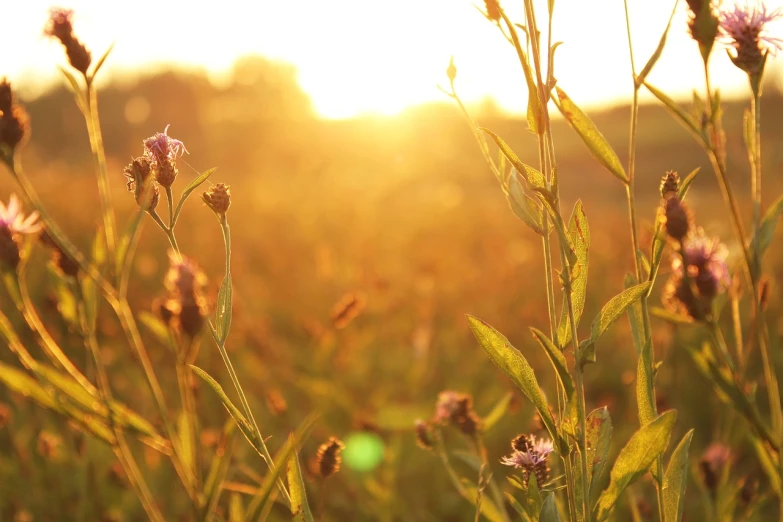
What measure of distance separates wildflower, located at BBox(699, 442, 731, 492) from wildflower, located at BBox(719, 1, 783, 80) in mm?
810

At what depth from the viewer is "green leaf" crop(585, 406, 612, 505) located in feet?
3.23

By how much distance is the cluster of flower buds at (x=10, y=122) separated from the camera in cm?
100

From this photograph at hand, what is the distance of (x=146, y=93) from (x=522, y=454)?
24165mm

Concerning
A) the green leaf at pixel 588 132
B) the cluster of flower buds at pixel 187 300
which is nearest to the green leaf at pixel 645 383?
the green leaf at pixel 588 132

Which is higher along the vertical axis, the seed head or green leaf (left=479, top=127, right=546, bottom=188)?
green leaf (left=479, top=127, right=546, bottom=188)

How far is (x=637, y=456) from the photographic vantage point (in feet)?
→ 2.90

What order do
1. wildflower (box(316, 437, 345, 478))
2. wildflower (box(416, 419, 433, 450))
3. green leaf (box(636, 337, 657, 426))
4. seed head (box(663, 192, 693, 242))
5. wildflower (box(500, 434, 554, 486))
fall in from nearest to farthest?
seed head (box(663, 192, 693, 242)) → green leaf (box(636, 337, 657, 426)) → wildflower (box(500, 434, 554, 486)) → wildflower (box(316, 437, 345, 478)) → wildflower (box(416, 419, 433, 450))

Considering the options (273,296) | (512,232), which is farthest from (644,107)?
(273,296)

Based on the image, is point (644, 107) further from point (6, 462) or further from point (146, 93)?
point (6, 462)

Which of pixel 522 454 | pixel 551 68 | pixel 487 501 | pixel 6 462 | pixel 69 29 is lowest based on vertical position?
pixel 6 462

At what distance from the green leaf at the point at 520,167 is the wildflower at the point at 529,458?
15.6 inches

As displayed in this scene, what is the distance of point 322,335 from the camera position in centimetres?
273

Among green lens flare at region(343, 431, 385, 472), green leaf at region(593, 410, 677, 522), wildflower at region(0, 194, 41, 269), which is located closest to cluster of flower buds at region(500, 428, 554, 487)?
green leaf at region(593, 410, 677, 522)

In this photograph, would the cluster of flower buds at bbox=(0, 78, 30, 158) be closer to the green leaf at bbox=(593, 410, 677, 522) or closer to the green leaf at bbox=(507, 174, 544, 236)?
the green leaf at bbox=(507, 174, 544, 236)
